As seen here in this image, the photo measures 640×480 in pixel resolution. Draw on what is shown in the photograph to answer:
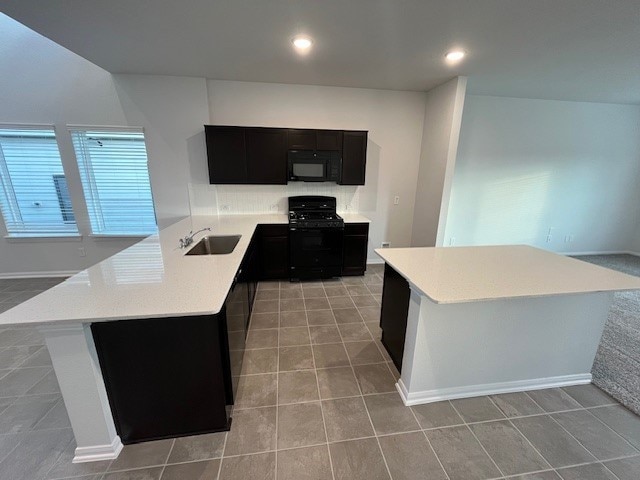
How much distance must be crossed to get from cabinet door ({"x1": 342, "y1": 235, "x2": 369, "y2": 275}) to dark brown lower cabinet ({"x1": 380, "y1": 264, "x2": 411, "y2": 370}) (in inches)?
55.9

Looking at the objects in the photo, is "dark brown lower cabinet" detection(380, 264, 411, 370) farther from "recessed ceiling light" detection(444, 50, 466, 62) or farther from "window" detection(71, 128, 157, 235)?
"window" detection(71, 128, 157, 235)

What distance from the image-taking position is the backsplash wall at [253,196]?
12.0 ft

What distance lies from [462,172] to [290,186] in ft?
9.26

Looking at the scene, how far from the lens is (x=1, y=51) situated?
3.03 metres

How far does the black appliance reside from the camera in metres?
3.43

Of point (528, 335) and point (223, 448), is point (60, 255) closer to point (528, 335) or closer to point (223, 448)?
point (223, 448)

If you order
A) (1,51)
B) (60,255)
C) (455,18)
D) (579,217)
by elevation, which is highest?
(1,51)

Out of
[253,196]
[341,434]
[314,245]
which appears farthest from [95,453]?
[253,196]

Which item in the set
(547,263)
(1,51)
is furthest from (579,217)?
(1,51)

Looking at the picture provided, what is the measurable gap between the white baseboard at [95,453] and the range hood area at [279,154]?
284 cm

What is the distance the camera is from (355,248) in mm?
3711

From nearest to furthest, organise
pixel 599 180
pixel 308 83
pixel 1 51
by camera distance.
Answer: pixel 1 51, pixel 308 83, pixel 599 180

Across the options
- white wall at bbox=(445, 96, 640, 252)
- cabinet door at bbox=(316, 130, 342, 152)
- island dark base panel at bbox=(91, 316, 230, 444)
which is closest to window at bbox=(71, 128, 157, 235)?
cabinet door at bbox=(316, 130, 342, 152)

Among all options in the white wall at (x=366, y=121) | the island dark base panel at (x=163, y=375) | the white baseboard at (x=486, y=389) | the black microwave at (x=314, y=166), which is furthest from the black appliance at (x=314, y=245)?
the island dark base panel at (x=163, y=375)
